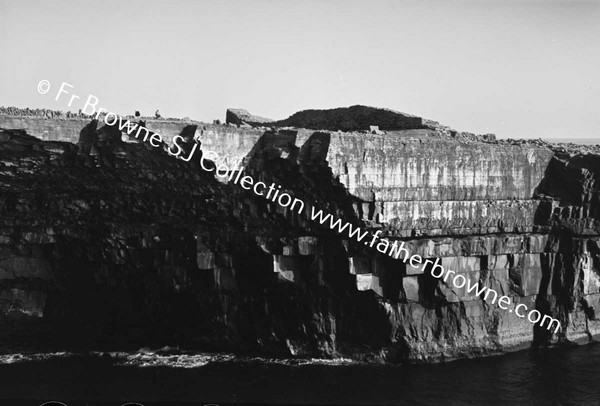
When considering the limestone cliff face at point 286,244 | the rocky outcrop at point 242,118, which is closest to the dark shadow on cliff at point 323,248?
the limestone cliff face at point 286,244

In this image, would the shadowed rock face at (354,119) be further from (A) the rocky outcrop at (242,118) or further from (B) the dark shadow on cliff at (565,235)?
(B) the dark shadow on cliff at (565,235)

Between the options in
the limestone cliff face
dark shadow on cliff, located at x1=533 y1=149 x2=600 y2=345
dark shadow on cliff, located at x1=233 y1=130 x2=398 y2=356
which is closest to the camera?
dark shadow on cliff, located at x1=233 y1=130 x2=398 y2=356

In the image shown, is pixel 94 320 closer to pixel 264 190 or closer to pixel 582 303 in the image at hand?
pixel 264 190

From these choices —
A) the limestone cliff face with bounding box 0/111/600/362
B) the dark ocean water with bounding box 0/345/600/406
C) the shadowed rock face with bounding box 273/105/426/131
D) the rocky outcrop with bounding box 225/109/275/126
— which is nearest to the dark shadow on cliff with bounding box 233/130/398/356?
the limestone cliff face with bounding box 0/111/600/362

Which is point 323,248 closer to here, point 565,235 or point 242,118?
point 565,235

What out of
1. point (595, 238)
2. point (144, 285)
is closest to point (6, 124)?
point (144, 285)

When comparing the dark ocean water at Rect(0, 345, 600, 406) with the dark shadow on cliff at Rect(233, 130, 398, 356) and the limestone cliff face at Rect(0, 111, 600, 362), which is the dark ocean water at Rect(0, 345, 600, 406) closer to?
the limestone cliff face at Rect(0, 111, 600, 362)
